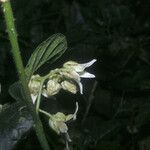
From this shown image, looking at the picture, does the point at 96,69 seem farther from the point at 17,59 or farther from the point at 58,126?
the point at 17,59

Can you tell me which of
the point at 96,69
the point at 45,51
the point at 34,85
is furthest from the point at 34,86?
the point at 96,69

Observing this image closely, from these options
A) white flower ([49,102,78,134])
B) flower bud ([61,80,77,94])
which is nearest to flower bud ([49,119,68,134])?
white flower ([49,102,78,134])

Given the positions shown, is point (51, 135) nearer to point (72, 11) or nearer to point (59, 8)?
point (72, 11)

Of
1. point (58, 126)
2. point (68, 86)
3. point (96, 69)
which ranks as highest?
point (68, 86)

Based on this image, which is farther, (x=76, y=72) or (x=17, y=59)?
(x=76, y=72)

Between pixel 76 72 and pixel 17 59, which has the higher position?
pixel 17 59

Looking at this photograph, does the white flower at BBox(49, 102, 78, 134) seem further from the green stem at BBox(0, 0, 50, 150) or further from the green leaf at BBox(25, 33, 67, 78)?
the green leaf at BBox(25, 33, 67, 78)

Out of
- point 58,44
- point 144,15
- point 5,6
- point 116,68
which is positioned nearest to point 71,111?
point 116,68
